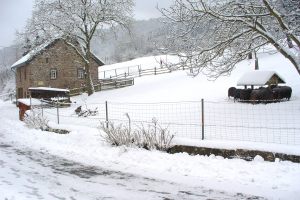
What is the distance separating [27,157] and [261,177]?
659cm

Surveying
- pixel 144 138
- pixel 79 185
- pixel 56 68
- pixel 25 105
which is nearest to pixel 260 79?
pixel 25 105

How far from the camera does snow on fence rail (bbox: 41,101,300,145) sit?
41.7ft

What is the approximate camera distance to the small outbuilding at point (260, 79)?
2336 cm

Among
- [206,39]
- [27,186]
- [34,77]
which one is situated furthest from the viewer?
[34,77]

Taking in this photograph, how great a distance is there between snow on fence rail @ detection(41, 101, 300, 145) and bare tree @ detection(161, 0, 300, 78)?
6.01 feet

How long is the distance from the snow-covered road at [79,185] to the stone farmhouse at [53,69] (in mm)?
31419

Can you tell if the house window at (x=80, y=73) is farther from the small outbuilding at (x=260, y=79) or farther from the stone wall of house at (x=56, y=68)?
the small outbuilding at (x=260, y=79)

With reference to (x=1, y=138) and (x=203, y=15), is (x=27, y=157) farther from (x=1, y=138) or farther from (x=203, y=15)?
(x=203, y=15)

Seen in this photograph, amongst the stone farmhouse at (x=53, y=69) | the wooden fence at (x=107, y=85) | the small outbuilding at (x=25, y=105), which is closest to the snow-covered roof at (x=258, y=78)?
the small outbuilding at (x=25, y=105)

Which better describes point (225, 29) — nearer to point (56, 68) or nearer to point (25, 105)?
point (25, 105)

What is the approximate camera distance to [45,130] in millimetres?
16875

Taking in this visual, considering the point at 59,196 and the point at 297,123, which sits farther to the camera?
the point at 297,123

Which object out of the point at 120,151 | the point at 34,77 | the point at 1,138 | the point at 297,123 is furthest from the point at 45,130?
the point at 34,77

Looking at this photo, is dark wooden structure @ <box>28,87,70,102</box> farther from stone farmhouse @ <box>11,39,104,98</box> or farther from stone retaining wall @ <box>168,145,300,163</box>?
stone retaining wall @ <box>168,145,300,163</box>
